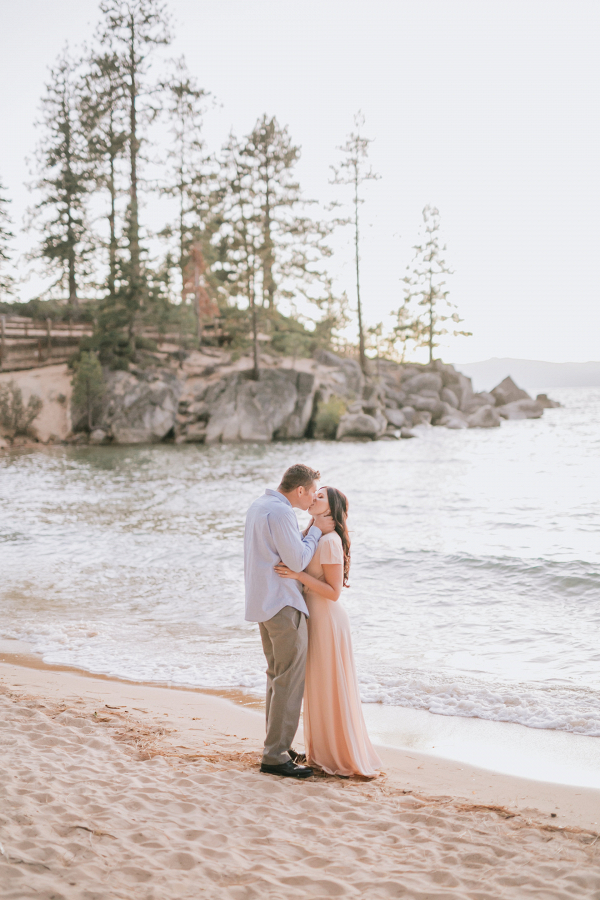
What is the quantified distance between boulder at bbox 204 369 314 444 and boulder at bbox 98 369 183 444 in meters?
2.33

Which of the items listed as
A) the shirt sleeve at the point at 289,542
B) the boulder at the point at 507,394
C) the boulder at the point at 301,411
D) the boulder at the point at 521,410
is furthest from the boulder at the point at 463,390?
the shirt sleeve at the point at 289,542

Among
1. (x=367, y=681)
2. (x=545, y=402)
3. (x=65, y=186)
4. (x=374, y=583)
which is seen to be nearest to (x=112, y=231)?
(x=65, y=186)

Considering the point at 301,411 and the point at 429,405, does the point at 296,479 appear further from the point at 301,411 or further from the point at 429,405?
the point at 429,405

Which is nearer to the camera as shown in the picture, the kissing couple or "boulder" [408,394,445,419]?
the kissing couple

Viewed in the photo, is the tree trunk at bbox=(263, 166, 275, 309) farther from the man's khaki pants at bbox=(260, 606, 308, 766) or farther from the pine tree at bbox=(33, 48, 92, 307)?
the man's khaki pants at bbox=(260, 606, 308, 766)

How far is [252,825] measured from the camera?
145 inches

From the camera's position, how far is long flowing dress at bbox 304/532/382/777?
4305 millimetres

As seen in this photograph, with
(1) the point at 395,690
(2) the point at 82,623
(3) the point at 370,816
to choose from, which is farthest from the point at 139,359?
(3) the point at 370,816

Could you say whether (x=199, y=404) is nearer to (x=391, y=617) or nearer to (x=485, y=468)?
(x=485, y=468)

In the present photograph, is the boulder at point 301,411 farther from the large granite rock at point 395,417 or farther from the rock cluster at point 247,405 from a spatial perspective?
the large granite rock at point 395,417

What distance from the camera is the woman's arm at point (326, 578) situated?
423 cm

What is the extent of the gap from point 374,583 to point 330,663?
22.3 ft

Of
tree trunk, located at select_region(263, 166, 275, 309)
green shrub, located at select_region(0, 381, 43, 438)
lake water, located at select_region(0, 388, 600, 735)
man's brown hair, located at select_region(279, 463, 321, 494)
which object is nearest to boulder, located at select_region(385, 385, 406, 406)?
tree trunk, located at select_region(263, 166, 275, 309)

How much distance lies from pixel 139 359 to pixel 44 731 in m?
34.3
